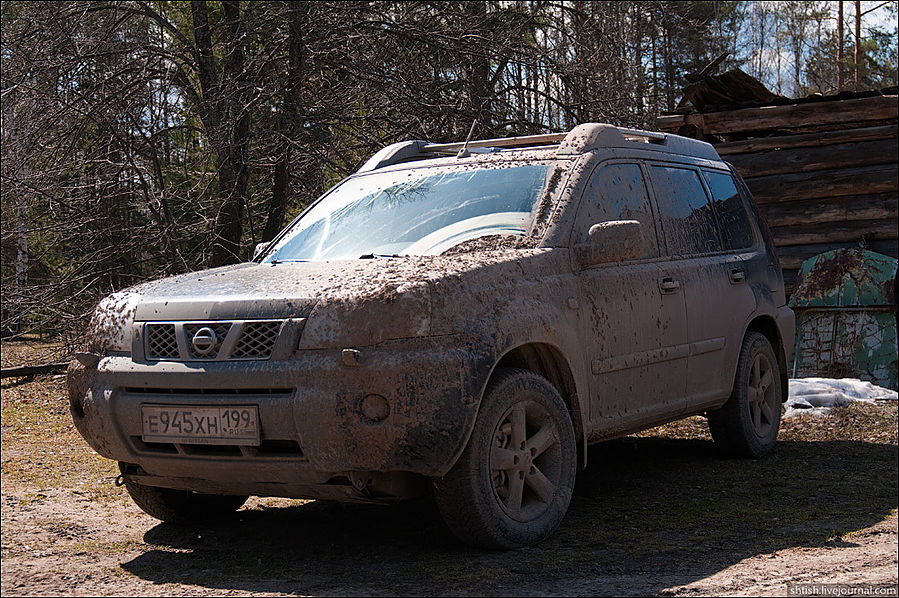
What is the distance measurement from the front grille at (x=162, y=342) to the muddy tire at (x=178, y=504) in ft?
2.62

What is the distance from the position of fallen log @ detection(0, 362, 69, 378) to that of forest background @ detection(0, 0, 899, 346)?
14.6 inches

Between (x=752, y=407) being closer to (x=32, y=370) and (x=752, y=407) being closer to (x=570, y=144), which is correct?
(x=570, y=144)

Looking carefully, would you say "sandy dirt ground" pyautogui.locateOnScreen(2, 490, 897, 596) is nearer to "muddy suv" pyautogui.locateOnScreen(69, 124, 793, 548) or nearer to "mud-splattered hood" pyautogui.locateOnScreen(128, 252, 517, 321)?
"muddy suv" pyautogui.locateOnScreen(69, 124, 793, 548)

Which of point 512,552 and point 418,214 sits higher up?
point 418,214

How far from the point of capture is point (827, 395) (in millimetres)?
9648

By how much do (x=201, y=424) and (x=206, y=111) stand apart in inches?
289

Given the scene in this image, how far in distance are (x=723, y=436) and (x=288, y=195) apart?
6285 millimetres

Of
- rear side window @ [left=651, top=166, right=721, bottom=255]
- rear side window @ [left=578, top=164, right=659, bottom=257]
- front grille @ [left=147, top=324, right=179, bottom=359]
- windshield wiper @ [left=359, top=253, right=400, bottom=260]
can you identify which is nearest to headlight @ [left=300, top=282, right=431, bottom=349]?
front grille @ [left=147, top=324, right=179, bottom=359]

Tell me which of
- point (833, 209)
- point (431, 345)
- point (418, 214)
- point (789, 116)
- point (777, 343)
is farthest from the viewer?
point (833, 209)

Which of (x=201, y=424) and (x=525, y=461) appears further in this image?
(x=525, y=461)

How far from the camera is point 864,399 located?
999 cm

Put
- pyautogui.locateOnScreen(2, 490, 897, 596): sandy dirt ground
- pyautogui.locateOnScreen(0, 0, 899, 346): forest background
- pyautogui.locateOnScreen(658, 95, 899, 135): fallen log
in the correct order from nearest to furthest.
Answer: pyautogui.locateOnScreen(2, 490, 897, 596): sandy dirt ground, pyautogui.locateOnScreen(0, 0, 899, 346): forest background, pyautogui.locateOnScreen(658, 95, 899, 135): fallen log

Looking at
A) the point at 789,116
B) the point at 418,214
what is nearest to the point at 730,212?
the point at 418,214

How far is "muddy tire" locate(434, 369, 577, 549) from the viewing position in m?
4.36
